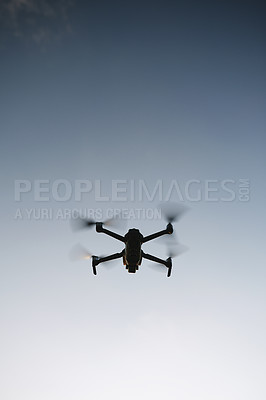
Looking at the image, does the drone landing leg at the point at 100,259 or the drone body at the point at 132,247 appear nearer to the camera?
the drone body at the point at 132,247

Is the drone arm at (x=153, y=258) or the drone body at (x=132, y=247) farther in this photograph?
the drone arm at (x=153, y=258)

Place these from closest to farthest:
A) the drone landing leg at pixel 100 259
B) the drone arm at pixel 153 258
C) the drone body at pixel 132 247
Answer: the drone body at pixel 132 247 → the drone arm at pixel 153 258 → the drone landing leg at pixel 100 259

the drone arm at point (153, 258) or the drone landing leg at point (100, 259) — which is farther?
the drone landing leg at point (100, 259)

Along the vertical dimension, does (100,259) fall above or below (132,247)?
below

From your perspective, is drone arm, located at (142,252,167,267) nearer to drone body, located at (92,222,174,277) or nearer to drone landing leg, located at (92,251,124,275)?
drone body, located at (92,222,174,277)

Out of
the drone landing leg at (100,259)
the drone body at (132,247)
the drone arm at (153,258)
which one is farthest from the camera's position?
the drone landing leg at (100,259)

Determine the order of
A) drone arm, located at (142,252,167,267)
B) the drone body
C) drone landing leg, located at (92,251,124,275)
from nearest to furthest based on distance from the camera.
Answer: the drone body
drone arm, located at (142,252,167,267)
drone landing leg, located at (92,251,124,275)

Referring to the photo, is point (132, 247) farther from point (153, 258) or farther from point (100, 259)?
point (100, 259)

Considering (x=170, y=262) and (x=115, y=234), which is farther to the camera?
(x=170, y=262)

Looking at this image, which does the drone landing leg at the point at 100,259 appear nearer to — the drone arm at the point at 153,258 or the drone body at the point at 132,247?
the drone body at the point at 132,247

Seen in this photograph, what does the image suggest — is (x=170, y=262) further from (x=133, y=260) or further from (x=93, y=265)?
(x=93, y=265)

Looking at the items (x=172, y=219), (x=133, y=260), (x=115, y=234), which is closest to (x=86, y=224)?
(x=115, y=234)
